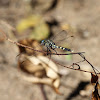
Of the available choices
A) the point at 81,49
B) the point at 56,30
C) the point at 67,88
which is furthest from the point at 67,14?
the point at 67,88

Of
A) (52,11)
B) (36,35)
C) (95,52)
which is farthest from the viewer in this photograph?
(52,11)

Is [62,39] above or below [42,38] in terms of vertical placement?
below

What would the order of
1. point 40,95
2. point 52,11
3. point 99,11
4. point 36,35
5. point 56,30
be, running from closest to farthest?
1. point 40,95
2. point 36,35
3. point 56,30
4. point 99,11
5. point 52,11

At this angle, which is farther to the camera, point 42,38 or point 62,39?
point 42,38

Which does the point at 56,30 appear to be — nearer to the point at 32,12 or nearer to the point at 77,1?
the point at 32,12

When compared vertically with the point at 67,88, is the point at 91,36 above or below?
above

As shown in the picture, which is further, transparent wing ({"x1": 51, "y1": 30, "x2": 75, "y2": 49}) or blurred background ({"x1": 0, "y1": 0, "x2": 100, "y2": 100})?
transparent wing ({"x1": 51, "y1": 30, "x2": 75, "y2": 49})

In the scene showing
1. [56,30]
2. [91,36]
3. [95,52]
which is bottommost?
[95,52]

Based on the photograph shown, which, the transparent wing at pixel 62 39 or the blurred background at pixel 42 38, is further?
the transparent wing at pixel 62 39
